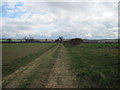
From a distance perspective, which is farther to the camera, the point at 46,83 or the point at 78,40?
the point at 78,40

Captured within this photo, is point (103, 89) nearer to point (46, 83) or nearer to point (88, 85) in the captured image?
point (88, 85)

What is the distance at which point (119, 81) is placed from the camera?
20.0ft

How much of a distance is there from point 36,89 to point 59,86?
1.05 meters

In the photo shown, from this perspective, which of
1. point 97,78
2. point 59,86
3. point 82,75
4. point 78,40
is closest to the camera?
point 59,86

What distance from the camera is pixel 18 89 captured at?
535cm

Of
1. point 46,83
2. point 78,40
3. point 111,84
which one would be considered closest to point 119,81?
point 111,84

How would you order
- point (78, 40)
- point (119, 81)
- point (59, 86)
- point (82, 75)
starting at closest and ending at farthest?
point (59, 86)
point (119, 81)
point (82, 75)
point (78, 40)

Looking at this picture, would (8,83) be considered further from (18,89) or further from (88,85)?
(88,85)

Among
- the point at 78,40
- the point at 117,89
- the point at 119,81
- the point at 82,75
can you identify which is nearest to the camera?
the point at 117,89

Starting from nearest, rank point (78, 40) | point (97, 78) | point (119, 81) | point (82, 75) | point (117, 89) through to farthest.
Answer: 1. point (117, 89)
2. point (119, 81)
3. point (97, 78)
4. point (82, 75)
5. point (78, 40)

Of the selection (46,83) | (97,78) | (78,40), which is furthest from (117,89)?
(78,40)

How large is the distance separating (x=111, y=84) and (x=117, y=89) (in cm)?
55

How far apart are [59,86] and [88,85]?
136cm

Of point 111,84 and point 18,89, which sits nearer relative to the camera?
point 18,89
